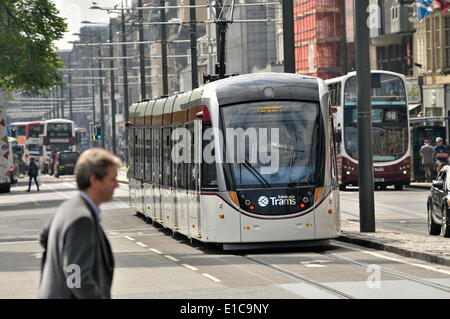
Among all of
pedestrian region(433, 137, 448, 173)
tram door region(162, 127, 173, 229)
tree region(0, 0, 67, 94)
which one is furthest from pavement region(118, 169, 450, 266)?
tree region(0, 0, 67, 94)

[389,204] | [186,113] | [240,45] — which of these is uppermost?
[240,45]

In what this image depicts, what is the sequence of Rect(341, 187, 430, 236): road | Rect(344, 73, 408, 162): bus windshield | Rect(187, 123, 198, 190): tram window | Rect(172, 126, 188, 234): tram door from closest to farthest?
1. Rect(187, 123, 198, 190): tram window
2. Rect(172, 126, 188, 234): tram door
3. Rect(341, 187, 430, 236): road
4. Rect(344, 73, 408, 162): bus windshield

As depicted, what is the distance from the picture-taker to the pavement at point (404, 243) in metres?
16.5

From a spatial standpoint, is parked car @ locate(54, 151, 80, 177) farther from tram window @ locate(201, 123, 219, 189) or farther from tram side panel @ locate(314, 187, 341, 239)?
tram side panel @ locate(314, 187, 341, 239)

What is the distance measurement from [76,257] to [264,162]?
12673mm

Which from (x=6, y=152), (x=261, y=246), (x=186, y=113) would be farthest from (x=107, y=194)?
(x=6, y=152)

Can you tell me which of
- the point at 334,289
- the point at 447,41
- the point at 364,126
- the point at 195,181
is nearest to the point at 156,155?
the point at 195,181

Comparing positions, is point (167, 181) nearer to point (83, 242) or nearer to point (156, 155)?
point (156, 155)

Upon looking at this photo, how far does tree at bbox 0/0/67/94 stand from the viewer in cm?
4484

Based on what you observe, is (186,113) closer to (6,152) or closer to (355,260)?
(355,260)

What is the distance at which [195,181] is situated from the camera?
19672 mm

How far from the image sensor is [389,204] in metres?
31.9

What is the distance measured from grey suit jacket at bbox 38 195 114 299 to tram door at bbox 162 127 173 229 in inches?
646

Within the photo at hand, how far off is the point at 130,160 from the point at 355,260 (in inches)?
565
